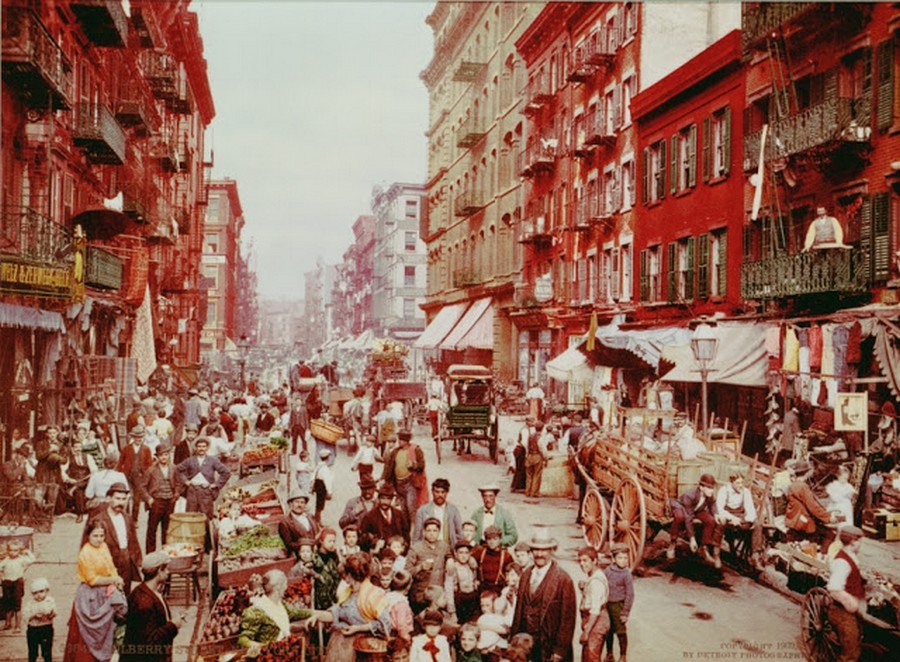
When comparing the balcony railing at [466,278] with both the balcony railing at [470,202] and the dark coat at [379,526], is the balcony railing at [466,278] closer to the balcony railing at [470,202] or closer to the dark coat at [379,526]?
the balcony railing at [470,202]

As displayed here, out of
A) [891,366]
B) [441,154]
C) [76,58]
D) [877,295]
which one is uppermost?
[441,154]

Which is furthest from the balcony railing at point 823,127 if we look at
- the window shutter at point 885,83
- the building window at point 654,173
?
the building window at point 654,173

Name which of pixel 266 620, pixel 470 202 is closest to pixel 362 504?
pixel 266 620

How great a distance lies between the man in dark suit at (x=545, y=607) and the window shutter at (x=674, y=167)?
1856cm

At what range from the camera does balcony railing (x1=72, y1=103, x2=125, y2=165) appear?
1648cm

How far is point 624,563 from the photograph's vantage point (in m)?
8.90

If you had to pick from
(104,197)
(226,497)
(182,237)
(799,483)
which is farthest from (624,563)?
(104,197)

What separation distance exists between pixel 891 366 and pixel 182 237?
14.3 meters

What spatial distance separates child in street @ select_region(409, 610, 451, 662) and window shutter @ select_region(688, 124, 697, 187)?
18.4 meters

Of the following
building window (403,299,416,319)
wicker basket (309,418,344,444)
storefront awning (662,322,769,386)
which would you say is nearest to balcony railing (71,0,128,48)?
wicker basket (309,418,344,444)

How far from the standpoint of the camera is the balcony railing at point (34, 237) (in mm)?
11513

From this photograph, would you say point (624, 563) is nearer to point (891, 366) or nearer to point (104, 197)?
point (891, 366)

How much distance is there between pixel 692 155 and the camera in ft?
77.3

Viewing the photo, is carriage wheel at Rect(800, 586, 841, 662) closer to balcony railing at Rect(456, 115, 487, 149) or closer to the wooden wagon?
the wooden wagon
